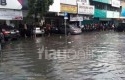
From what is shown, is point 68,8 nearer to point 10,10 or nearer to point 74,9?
point 74,9

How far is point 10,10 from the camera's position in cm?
4006

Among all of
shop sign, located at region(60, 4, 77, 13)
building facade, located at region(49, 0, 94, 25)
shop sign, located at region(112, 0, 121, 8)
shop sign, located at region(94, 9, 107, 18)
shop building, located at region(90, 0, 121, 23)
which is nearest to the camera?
building facade, located at region(49, 0, 94, 25)

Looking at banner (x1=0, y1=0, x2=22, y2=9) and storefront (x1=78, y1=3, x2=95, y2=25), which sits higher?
banner (x1=0, y1=0, x2=22, y2=9)

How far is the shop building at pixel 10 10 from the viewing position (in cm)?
→ 3841

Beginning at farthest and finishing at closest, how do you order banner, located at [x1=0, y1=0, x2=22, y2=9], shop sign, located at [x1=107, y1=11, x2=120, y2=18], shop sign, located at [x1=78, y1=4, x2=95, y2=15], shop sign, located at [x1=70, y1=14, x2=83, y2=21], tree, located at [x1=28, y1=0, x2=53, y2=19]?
shop sign, located at [x1=107, y1=11, x2=120, y2=18], shop sign, located at [x1=78, y1=4, x2=95, y2=15], shop sign, located at [x1=70, y1=14, x2=83, y2=21], tree, located at [x1=28, y1=0, x2=53, y2=19], banner, located at [x1=0, y1=0, x2=22, y2=9]

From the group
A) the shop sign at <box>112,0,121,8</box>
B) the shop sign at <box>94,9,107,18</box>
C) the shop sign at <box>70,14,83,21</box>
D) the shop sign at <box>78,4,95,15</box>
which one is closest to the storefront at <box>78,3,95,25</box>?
the shop sign at <box>78,4,95,15</box>

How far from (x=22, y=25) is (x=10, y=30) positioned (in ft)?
26.6

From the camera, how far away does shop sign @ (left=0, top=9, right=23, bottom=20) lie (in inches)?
1515

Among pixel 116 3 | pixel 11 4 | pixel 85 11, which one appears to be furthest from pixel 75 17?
pixel 116 3

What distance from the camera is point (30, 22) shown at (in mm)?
44406

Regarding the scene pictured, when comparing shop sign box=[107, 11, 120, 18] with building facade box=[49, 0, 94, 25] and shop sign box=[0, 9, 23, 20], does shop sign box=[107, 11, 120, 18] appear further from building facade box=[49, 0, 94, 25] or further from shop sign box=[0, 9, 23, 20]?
shop sign box=[0, 9, 23, 20]

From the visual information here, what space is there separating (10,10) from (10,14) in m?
0.65

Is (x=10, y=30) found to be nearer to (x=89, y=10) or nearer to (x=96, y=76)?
(x=96, y=76)

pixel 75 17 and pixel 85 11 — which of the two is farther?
pixel 85 11
